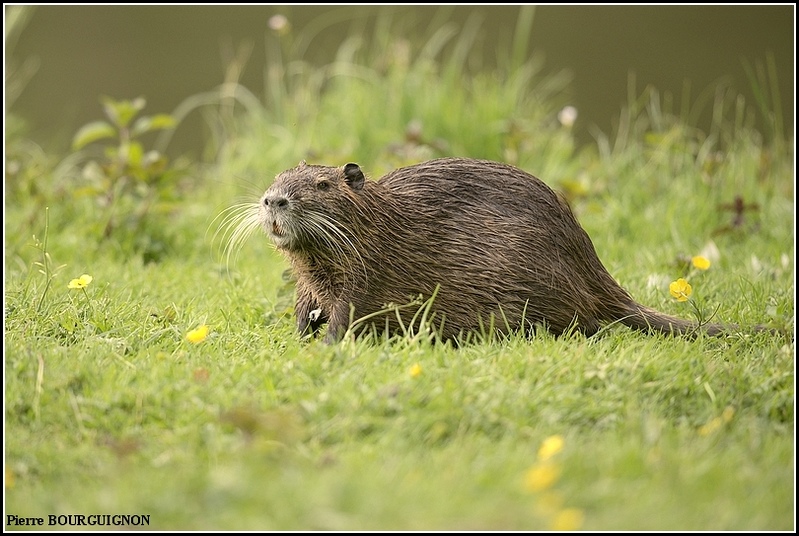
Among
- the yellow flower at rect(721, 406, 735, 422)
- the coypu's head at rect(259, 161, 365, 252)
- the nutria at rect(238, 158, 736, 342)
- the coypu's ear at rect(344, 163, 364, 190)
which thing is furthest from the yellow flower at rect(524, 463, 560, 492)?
the coypu's ear at rect(344, 163, 364, 190)

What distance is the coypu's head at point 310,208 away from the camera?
320cm

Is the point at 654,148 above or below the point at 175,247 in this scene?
above

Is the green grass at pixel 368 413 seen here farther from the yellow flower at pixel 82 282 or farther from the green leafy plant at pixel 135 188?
the green leafy plant at pixel 135 188

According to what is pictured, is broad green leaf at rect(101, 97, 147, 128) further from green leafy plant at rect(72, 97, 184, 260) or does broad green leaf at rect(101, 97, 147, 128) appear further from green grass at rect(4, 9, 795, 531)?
green grass at rect(4, 9, 795, 531)

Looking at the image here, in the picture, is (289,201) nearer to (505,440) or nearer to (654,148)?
(505,440)

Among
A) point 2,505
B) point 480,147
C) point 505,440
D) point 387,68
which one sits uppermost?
point 387,68

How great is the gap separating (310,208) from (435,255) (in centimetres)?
47

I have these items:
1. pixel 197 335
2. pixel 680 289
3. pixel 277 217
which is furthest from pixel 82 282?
pixel 680 289

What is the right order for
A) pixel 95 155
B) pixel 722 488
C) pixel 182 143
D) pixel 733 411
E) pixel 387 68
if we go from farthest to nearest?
pixel 182 143
pixel 95 155
pixel 387 68
pixel 733 411
pixel 722 488

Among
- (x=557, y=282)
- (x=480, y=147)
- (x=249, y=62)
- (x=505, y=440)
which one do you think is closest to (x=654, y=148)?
(x=480, y=147)

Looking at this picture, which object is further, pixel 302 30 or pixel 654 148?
pixel 302 30

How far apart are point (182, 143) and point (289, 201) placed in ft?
18.5

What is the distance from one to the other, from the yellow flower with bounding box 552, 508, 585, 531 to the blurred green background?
6579 millimetres

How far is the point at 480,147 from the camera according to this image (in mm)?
5918
